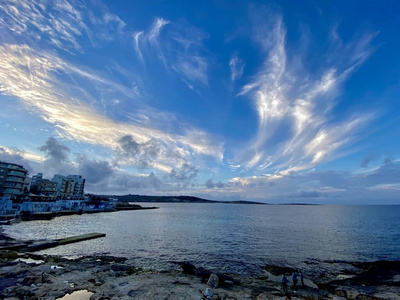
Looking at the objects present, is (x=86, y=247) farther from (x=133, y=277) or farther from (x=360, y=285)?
(x=360, y=285)

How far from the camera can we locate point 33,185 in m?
165

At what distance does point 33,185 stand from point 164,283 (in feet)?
610

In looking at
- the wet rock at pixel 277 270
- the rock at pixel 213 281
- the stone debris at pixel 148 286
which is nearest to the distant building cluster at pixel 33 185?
the stone debris at pixel 148 286

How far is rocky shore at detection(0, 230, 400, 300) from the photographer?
22105mm

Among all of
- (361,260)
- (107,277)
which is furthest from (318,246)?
(107,277)

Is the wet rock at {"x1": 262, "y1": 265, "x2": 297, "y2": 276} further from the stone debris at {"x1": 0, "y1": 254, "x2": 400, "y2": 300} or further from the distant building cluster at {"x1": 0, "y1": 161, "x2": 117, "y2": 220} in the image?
the distant building cluster at {"x1": 0, "y1": 161, "x2": 117, "y2": 220}

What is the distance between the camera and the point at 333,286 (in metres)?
28.1

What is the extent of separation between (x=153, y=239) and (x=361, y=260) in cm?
4721

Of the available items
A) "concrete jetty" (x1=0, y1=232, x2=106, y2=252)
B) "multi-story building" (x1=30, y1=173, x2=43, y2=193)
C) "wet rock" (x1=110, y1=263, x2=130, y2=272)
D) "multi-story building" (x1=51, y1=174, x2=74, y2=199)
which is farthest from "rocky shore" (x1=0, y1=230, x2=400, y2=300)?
"multi-story building" (x1=51, y1=174, x2=74, y2=199)

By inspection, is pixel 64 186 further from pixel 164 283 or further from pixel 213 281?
pixel 213 281

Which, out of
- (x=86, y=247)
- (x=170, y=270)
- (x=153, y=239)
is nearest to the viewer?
(x=170, y=270)

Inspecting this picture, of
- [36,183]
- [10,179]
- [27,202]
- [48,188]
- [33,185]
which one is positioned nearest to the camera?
[27,202]

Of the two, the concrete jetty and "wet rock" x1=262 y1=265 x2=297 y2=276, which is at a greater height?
the concrete jetty

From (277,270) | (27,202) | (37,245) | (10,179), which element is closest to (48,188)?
(10,179)
